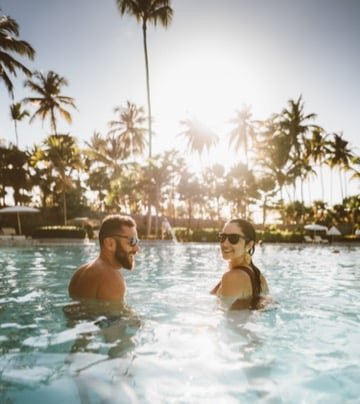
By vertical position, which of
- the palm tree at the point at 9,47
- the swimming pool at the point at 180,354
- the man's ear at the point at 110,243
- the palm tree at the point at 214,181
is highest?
the palm tree at the point at 9,47

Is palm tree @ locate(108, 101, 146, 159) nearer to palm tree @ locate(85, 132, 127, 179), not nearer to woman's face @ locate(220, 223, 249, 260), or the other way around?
palm tree @ locate(85, 132, 127, 179)

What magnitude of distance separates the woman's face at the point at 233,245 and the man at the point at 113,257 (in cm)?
102

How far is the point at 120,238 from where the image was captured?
385cm

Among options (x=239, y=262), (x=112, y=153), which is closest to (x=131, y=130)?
(x=112, y=153)

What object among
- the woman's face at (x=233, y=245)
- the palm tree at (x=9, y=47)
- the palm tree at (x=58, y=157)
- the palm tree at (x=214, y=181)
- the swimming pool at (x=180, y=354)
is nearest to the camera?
the swimming pool at (x=180, y=354)

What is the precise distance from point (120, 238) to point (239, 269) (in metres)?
1.38

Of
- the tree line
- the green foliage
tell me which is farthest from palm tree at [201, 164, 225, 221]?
the green foliage

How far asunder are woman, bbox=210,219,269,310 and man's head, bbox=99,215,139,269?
1.05m

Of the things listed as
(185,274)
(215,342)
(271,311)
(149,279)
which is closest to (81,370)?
(215,342)

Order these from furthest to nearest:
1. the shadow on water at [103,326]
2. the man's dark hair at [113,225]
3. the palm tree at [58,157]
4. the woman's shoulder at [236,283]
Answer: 1. the palm tree at [58,157]
2. the woman's shoulder at [236,283]
3. the man's dark hair at [113,225]
4. the shadow on water at [103,326]

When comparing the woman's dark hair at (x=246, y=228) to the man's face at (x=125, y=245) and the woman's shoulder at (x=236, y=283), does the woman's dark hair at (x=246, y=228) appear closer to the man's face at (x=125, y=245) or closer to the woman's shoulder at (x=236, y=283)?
the woman's shoulder at (x=236, y=283)

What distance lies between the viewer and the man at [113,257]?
3836mm

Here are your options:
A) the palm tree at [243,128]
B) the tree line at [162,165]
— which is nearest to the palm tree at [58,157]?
the tree line at [162,165]

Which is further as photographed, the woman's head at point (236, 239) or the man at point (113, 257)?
the woman's head at point (236, 239)
